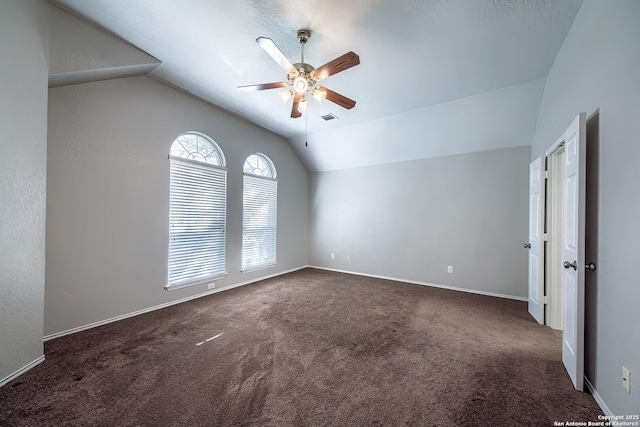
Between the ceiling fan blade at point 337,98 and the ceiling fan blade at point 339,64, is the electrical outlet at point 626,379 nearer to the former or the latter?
the ceiling fan blade at point 339,64

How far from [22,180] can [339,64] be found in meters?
2.76

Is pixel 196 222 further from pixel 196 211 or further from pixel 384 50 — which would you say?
pixel 384 50

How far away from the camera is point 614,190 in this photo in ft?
5.09

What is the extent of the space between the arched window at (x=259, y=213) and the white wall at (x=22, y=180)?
274 cm

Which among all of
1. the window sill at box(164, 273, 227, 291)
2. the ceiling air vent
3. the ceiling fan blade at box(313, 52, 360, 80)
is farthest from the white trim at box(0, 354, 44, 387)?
the ceiling air vent

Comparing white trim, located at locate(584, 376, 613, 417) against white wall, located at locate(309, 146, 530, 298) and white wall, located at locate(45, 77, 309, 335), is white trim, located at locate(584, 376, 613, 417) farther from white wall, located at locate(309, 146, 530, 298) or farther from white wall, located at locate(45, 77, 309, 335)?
white wall, located at locate(45, 77, 309, 335)

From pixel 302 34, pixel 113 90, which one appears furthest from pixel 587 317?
pixel 113 90

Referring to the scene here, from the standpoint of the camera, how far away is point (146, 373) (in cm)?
199

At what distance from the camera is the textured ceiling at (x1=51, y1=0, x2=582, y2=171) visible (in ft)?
6.92

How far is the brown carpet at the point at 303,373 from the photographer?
1.58 m

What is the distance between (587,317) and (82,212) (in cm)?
485

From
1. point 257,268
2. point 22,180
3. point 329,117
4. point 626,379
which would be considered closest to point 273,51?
point 22,180

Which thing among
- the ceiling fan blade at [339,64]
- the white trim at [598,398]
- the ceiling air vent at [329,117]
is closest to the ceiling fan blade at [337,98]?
the ceiling fan blade at [339,64]

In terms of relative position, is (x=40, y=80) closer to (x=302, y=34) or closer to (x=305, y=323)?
(x=302, y=34)
